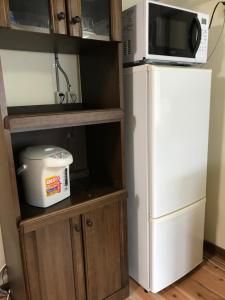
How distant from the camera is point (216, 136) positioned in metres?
1.90

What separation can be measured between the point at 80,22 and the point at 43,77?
0.50m

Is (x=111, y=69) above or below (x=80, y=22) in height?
below

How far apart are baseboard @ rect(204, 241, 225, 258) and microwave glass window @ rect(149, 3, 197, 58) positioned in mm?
1500

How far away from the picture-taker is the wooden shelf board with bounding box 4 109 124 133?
3.42ft

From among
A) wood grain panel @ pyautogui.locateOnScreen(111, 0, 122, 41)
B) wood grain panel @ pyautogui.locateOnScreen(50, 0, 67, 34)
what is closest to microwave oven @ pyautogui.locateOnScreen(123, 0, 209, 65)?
wood grain panel @ pyautogui.locateOnScreen(111, 0, 122, 41)

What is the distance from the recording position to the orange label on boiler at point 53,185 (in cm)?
125

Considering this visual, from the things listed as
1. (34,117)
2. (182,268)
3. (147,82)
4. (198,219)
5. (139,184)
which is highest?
(147,82)

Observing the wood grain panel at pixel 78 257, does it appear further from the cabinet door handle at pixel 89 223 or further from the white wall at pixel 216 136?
the white wall at pixel 216 136

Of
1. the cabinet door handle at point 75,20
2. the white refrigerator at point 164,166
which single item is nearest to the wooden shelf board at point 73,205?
the white refrigerator at point 164,166

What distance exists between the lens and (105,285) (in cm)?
151

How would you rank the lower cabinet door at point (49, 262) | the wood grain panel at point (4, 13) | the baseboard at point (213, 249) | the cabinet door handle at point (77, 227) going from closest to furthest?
the wood grain panel at point (4, 13)
the lower cabinet door at point (49, 262)
the cabinet door handle at point (77, 227)
the baseboard at point (213, 249)

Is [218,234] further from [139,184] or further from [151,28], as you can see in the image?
[151,28]

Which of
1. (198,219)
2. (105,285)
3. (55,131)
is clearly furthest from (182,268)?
(55,131)

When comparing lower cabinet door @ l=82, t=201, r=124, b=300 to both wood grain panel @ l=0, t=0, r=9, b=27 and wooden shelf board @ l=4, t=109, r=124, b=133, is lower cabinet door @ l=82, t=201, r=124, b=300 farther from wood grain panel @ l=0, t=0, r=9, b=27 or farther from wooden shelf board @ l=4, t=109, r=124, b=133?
wood grain panel @ l=0, t=0, r=9, b=27
